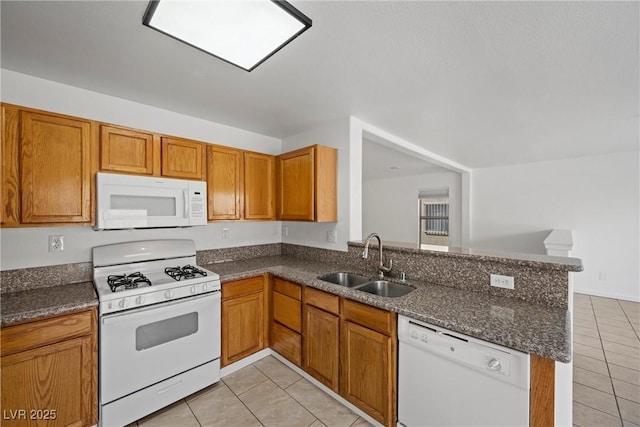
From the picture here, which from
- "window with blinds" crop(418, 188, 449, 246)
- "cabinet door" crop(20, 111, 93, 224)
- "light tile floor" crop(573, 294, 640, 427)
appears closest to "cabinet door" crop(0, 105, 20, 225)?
"cabinet door" crop(20, 111, 93, 224)

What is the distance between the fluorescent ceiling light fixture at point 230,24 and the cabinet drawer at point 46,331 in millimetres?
1748

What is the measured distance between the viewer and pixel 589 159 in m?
4.61

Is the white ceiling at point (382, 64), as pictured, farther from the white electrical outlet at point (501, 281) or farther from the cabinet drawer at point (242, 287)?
the cabinet drawer at point (242, 287)

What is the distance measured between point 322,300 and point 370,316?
1.52ft

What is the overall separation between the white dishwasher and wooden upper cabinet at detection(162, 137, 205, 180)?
212cm

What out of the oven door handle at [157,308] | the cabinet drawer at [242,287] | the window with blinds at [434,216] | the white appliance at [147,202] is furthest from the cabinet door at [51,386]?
the window with blinds at [434,216]

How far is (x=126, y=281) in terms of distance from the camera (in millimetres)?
1925

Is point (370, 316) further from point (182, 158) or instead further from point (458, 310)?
point (182, 158)

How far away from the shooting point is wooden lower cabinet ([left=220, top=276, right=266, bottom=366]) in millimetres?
2295

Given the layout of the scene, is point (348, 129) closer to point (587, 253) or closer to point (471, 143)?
point (471, 143)

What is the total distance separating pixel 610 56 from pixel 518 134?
180 cm

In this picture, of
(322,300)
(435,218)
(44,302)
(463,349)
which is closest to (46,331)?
(44,302)

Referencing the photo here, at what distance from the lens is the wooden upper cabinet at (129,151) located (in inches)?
77.1

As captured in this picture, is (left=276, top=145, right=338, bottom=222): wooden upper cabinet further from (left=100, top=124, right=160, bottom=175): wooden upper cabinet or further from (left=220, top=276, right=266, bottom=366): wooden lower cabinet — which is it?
(left=100, top=124, right=160, bottom=175): wooden upper cabinet
